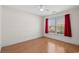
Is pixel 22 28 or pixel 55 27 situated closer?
pixel 22 28

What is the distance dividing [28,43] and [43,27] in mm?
512

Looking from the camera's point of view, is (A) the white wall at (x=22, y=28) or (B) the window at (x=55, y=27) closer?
(A) the white wall at (x=22, y=28)

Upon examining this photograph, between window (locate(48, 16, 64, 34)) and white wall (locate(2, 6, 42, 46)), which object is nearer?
white wall (locate(2, 6, 42, 46))

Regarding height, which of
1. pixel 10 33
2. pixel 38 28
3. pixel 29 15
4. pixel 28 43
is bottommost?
pixel 28 43
